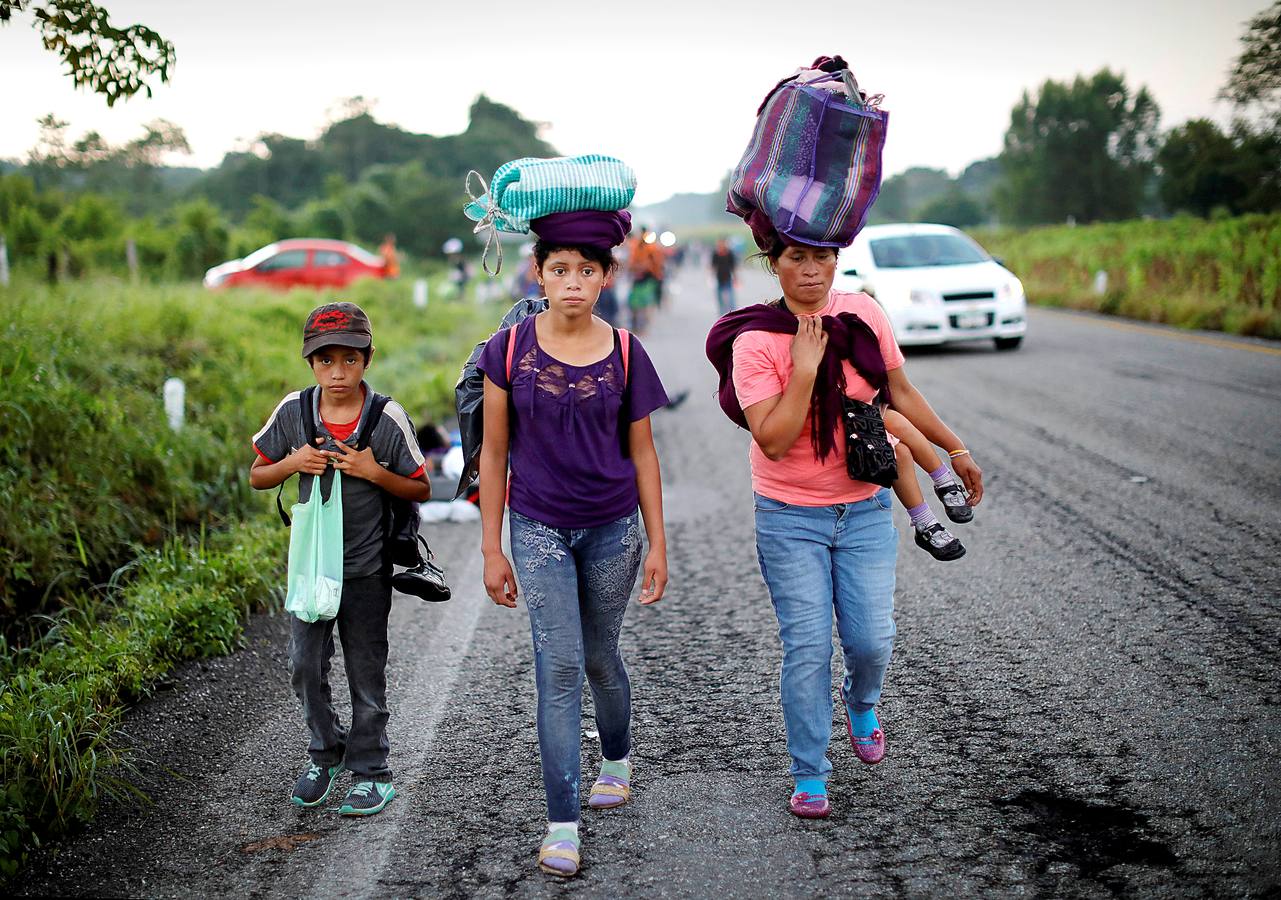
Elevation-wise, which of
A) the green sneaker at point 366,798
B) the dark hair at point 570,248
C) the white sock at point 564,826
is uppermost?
the dark hair at point 570,248

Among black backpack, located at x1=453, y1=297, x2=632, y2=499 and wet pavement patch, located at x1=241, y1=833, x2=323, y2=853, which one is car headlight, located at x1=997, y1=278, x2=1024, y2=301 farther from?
wet pavement patch, located at x1=241, y1=833, x2=323, y2=853

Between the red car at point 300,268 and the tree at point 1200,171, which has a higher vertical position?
the tree at point 1200,171

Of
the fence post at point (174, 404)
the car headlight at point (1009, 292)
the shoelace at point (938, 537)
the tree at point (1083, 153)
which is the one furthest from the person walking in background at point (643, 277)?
the tree at point (1083, 153)

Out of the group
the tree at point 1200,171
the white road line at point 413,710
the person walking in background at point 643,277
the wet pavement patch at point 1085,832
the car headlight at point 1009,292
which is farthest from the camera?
the tree at point 1200,171

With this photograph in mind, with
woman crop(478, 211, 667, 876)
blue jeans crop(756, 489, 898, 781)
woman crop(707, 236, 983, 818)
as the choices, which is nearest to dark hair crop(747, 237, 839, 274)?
woman crop(707, 236, 983, 818)

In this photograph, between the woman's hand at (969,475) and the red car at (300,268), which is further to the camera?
the red car at (300,268)

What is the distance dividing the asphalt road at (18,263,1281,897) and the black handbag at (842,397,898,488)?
1017 mm

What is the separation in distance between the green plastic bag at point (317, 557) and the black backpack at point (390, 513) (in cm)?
15

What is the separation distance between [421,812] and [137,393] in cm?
615

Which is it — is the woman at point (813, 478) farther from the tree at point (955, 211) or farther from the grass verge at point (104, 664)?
the tree at point (955, 211)

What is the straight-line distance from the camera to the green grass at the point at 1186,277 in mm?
17000

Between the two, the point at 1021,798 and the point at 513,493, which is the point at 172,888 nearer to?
the point at 513,493

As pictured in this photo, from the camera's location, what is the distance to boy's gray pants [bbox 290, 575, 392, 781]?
3789 mm

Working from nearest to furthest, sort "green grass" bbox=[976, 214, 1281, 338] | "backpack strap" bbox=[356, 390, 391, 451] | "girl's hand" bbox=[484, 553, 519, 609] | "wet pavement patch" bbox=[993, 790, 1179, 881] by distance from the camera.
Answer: "wet pavement patch" bbox=[993, 790, 1179, 881]
"girl's hand" bbox=[484, 553, 519, 609]
"backpack strap" bbox=[356, 390, 391, 451]
"green grass" bbox=[976, 214, 1281, 338]
